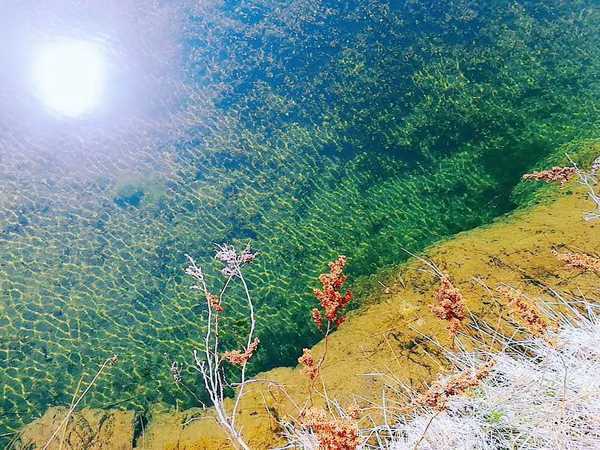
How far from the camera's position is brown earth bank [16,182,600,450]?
16.1 ft

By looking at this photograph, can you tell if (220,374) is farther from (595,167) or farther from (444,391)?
(595,167)

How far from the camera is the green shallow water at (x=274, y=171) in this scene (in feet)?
21.5

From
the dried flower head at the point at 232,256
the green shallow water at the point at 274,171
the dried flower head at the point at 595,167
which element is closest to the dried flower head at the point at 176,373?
the green shallow water at the point at 274,171

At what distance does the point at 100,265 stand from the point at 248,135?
12.6 feet

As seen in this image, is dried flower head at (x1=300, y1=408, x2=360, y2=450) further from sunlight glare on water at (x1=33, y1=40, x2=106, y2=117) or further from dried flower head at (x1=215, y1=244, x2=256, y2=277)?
sunlight glare on water at (x1=33, y1=40, x2=106, y2=117)

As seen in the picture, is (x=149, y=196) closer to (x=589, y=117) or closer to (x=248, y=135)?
(x=248, y=135)

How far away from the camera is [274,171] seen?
8828 millimetres

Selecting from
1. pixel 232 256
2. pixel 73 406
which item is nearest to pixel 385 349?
pixel 232 256

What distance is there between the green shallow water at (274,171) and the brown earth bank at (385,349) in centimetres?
53

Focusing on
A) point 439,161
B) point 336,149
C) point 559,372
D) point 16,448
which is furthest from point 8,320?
point 439,161

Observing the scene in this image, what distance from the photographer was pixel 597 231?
607cm

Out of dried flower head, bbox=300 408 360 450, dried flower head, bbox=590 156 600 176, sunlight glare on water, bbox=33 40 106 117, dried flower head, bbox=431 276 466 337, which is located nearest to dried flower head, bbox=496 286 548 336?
dried flower head, bbox=431 276 466 337

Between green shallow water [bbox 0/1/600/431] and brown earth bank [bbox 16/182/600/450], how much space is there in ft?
1.73

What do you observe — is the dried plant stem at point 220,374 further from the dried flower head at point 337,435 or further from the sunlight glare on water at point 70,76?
the sunlight glare on water at point 70,76
